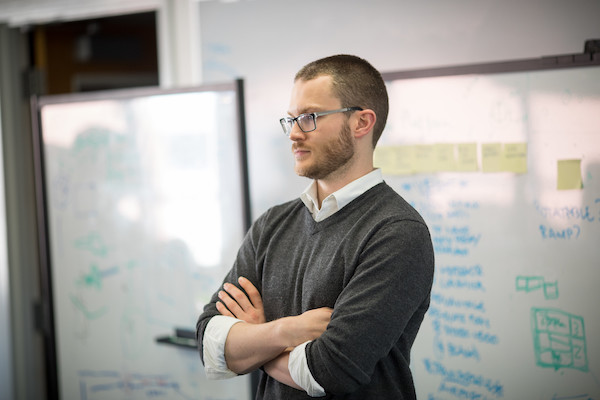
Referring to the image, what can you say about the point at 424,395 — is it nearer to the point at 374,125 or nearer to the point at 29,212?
the point at 374,125

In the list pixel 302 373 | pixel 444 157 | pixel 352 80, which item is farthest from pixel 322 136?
pixel 444 157

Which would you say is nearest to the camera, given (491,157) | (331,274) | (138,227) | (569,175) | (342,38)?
(331,274)

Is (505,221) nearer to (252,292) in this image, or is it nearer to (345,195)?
(345,195)

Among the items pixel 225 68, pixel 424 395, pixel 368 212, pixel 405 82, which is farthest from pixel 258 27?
pixel 424 395

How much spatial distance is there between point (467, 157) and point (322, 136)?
0.74m

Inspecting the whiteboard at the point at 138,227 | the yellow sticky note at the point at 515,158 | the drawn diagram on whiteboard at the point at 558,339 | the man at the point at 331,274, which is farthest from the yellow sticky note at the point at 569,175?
the whiteboard at the point at 138,227

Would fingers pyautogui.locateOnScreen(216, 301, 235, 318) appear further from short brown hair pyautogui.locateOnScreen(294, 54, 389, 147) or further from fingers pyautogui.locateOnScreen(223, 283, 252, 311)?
short brown hair pyautogui.locateOnScreen(294, 54, 389, 147)

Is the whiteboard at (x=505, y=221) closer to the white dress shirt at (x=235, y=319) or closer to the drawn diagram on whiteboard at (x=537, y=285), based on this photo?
the drawn diagram on whiteboard at (x=537, y=285)

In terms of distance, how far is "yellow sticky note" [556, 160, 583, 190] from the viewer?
1778 mm

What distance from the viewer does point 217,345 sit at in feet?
4.50

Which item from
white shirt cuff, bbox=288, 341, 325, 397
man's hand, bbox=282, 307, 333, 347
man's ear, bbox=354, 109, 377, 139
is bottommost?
white shirt cuff, bbox=288, 341, 325, 397

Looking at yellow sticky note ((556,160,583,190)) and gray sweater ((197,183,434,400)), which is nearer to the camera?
gray sweater ((197,183,434,400))

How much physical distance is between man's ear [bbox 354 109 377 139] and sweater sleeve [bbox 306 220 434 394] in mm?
258

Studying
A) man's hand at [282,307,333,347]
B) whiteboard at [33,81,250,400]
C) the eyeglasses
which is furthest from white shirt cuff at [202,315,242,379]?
whiteboard at [33,81,250,400]
